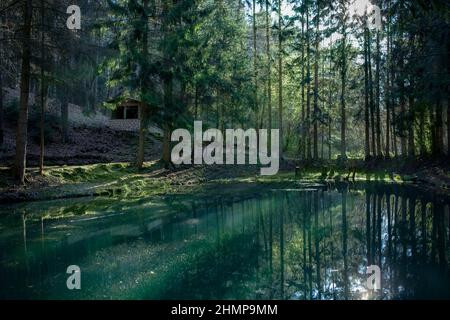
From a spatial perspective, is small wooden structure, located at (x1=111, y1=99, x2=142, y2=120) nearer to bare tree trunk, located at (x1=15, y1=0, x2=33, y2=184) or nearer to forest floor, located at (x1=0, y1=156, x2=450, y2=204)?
forest floor, located at (x1=0, y1=156, x2=450, y2=204)

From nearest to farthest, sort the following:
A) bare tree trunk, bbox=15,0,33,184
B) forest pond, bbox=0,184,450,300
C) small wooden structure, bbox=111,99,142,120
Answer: forest pond, bbox=0,184,450,300
bare tree trunk, bbox=15,0,33,184
small wooden structure, bbox=111,99,142,120

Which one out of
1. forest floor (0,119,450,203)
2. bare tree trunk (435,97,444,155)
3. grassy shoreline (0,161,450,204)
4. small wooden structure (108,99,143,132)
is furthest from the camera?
small wooden structure (108,99,143,132)

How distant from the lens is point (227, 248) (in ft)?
33.0

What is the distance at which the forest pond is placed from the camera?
23.6 feet

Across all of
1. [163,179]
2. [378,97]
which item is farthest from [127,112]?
[378,97]

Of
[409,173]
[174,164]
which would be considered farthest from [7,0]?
[409,173]

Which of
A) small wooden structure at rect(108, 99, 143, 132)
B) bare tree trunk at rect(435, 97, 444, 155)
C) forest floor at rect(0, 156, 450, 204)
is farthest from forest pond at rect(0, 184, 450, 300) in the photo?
small wooden structure at rect(108, 99, 143, 132)

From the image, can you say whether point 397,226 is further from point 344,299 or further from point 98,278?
point 98,278

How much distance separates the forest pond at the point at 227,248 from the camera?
283 inches

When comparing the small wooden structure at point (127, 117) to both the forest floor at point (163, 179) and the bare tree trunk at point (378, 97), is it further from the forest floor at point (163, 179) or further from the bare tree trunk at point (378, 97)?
the bare tree trunk at point (378, 97)

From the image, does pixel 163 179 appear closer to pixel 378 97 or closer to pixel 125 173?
pixel 125 173

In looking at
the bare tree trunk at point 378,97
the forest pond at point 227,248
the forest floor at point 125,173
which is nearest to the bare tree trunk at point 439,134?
the forest floor at point 125,173

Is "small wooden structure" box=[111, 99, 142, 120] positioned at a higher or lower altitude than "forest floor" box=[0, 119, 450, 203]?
higher
